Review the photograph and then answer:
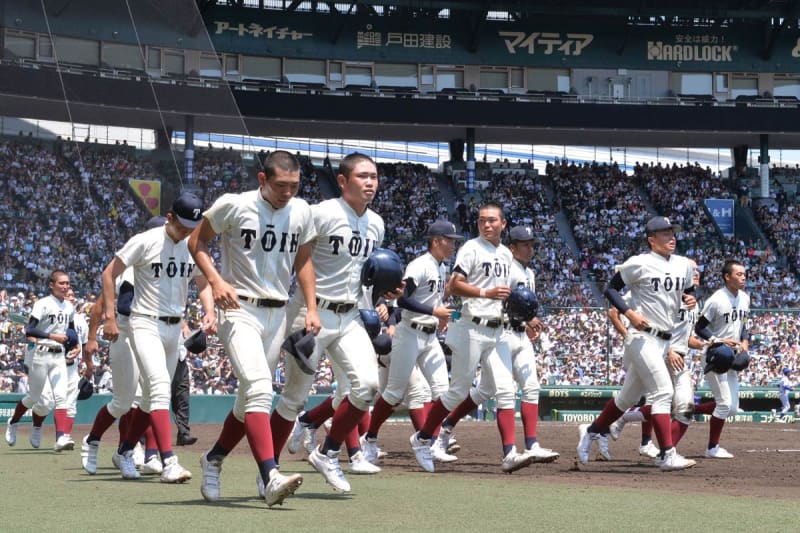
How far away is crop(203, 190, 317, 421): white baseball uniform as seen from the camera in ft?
25.7

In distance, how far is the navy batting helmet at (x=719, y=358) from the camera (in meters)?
14.0

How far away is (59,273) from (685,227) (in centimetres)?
3444

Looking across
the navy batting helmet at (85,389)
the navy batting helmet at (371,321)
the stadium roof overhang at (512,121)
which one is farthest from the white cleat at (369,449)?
the stadium roof overhang at (512,121)

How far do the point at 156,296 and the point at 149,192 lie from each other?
11799 mm

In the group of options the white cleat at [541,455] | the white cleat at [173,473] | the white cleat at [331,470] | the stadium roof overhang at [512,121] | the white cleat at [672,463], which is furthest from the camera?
the stadium roof overhang at [512,121]

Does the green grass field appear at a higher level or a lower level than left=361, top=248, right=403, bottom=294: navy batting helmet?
lower

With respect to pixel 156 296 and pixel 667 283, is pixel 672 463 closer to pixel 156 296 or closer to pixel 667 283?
pixel 667 283

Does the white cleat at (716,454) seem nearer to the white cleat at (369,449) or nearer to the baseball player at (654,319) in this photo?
the baseball player at (654,319)

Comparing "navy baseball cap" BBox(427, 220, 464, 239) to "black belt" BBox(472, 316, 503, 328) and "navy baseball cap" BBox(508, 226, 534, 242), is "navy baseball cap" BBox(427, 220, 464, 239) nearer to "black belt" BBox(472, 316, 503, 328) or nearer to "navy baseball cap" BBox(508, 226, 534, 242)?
"navy baseball cap" BBox(508, 226, 534, 242)

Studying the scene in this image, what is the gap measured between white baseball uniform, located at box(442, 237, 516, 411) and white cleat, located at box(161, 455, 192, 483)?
308cm

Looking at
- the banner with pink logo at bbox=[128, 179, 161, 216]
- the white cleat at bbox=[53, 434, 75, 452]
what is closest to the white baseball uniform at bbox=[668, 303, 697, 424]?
the white cleat at bbox=[53, 434, 75, 452]

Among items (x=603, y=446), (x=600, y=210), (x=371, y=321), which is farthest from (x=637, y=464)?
(x=600, y=210)

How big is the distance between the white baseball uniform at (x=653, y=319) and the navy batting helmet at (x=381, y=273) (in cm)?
411

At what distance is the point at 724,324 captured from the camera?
48.3 feet
